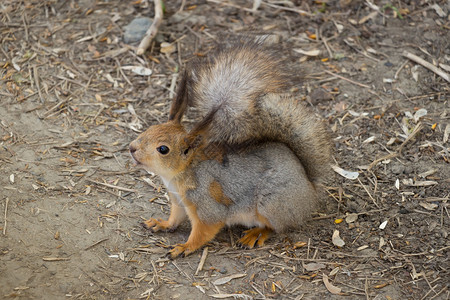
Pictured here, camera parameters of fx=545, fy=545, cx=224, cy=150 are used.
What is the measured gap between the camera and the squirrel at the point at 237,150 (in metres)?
3.72

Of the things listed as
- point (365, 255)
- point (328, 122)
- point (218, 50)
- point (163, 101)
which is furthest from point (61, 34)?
point (365, 255)

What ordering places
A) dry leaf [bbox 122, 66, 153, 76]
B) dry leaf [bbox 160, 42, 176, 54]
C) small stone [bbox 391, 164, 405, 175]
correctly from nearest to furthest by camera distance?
1. small stone [bbox 391, 164, 405, 175]
2. dry leaf [bbox 122, 66, 153, 76]
3. dry leaf [bbox 160, 42, 176, 54]

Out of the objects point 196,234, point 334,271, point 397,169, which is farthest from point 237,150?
point 397,169

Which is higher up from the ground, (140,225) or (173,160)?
(173,160)

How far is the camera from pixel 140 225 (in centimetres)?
414

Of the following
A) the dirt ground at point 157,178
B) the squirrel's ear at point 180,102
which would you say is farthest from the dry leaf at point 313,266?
the squirrel's ear at point 180,102

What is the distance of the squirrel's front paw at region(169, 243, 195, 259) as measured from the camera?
3.88 meters

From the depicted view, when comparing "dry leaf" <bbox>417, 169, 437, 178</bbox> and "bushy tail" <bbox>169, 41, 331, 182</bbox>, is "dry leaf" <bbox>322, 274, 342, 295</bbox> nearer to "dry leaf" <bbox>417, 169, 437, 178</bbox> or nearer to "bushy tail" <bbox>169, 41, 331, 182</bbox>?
"bushy tail" <bbox>169, 41, 331, 182</bbox>

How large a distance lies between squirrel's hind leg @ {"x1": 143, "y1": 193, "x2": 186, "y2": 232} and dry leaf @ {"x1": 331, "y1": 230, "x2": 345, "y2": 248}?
1137 millimetres

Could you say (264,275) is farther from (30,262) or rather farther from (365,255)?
(30,262)

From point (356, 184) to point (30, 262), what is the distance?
2.61 metres

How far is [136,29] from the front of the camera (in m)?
5.86

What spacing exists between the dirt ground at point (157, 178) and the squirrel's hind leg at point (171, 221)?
64mm

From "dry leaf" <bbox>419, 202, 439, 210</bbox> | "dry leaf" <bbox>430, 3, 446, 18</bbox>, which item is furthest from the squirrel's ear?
"dry leaf" <bbox>430, 3, 446, 18</bbox>
